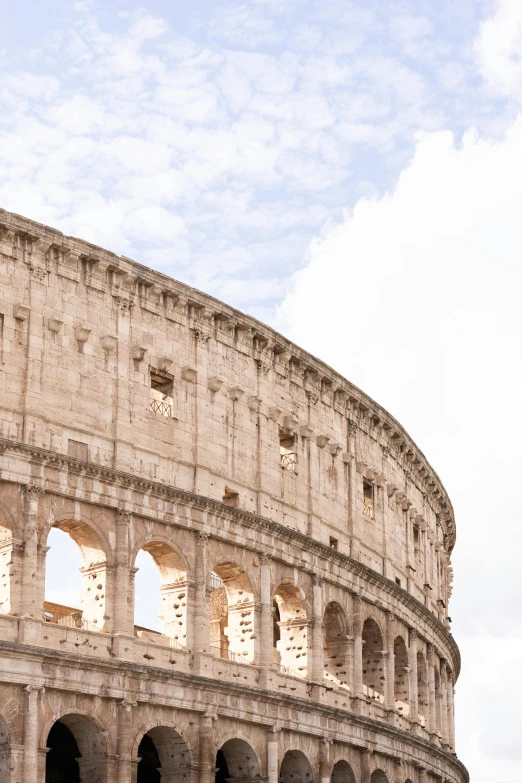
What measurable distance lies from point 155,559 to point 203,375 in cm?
472

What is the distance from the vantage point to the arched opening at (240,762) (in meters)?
36.1

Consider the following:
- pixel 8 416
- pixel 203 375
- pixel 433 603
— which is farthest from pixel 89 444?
pixel 433 603

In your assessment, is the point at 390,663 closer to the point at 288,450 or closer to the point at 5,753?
the point at 288,450

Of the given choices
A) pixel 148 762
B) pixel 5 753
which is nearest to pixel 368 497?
pixel 148 762

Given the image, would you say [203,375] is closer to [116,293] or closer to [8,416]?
[116,293]

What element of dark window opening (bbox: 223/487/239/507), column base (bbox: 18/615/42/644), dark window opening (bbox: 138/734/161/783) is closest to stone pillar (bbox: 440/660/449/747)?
dark window opening (bbox: 138/734/161/783)

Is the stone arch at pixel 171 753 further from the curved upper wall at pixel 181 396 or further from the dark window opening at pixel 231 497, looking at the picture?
the dark window opening at pixel 231 497

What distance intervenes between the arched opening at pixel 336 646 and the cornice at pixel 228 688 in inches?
50.5

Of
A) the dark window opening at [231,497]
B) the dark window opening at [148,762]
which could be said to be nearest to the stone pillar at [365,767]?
the dark window opening at [148,762]

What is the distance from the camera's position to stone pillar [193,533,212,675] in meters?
34.8

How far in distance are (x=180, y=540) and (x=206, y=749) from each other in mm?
4715

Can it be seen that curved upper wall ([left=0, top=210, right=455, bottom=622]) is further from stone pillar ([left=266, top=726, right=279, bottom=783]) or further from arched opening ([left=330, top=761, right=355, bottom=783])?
arched opening ([left=330, top=761, right=355, bottom=783])

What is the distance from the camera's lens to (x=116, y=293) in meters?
35.8

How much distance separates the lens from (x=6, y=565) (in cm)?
3169
